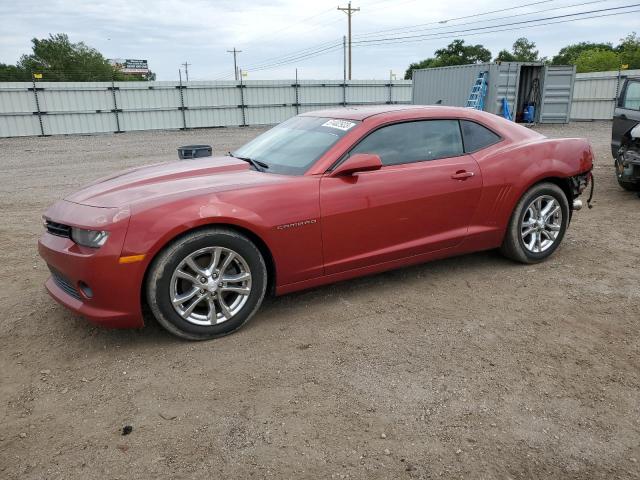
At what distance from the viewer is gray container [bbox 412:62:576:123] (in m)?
19.2

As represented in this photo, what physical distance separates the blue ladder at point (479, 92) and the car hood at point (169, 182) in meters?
16.6

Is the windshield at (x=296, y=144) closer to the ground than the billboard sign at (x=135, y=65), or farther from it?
closer to the ground

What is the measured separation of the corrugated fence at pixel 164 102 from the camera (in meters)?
21.0

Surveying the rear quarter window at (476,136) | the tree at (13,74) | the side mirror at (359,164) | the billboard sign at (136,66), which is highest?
the billboard sign at (136,66)

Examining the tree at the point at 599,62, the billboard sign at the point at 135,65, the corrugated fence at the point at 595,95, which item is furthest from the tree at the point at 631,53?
the billboard sign at the point at 135,65

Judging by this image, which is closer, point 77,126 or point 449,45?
point 77,126

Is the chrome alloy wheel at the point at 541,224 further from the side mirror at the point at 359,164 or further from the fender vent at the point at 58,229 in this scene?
the fender vent at the point at 58,229

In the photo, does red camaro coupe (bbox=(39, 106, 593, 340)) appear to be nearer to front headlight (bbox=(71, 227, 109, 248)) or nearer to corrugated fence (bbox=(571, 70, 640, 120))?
front headlight (bbox=(71, 227, 109, 248))

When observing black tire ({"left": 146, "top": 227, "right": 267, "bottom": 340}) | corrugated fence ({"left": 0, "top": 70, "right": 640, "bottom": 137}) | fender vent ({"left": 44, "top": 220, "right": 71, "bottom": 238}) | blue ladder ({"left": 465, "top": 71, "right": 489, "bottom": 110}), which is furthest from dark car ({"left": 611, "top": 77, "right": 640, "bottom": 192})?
corrugated fence ({"left": 0, "top": 70, "right": 640, "bottom": 137})

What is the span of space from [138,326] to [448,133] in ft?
9.62

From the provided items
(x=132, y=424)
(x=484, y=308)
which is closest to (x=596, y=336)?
(x=484, y=308)

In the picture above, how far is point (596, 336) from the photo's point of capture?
343 centimetres

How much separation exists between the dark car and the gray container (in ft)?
34.8

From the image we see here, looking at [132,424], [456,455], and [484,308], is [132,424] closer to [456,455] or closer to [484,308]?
[456,455]
